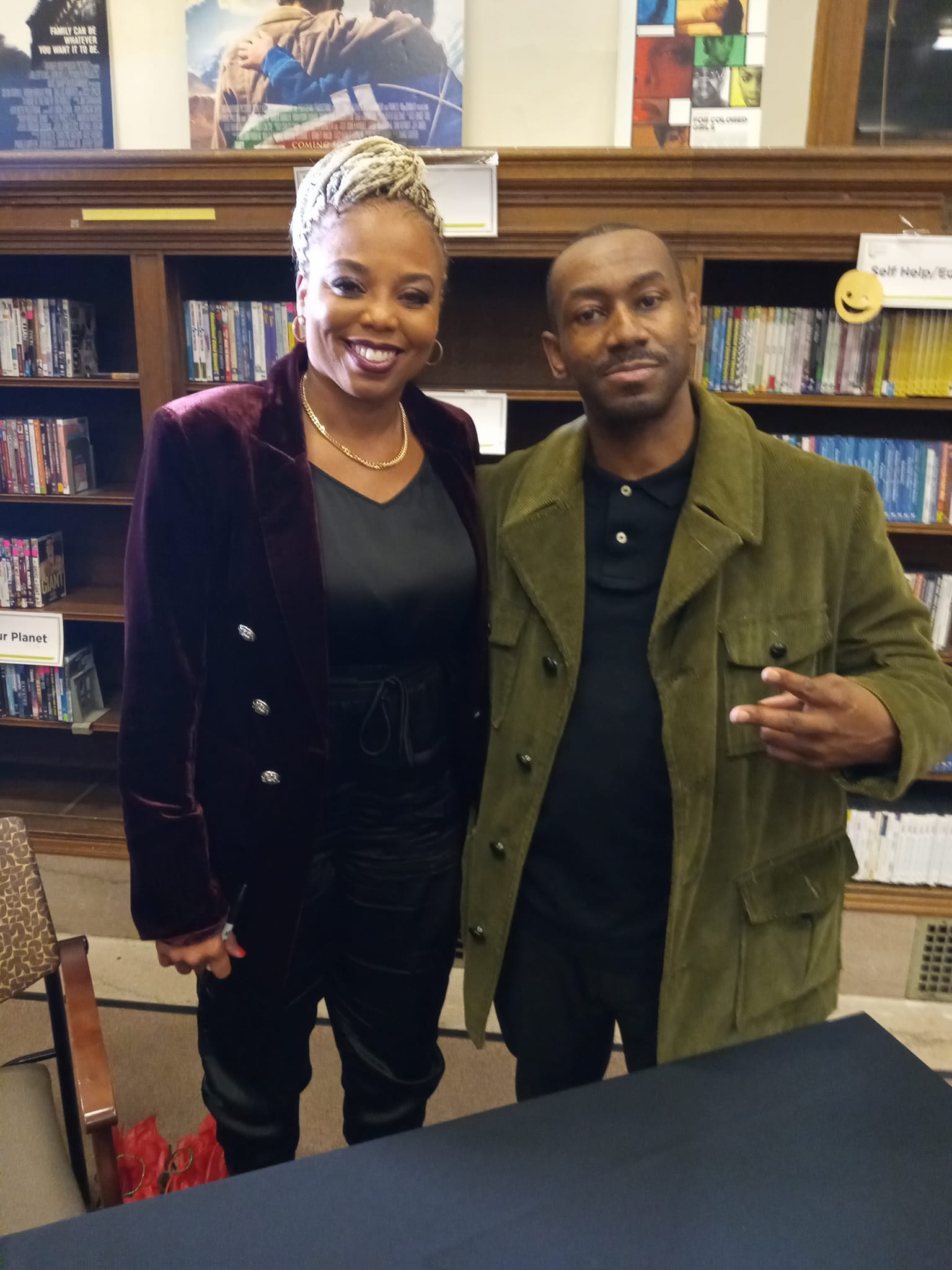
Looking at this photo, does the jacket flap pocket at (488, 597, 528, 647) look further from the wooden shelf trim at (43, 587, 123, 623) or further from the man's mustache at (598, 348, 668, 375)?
the wooden shelf trim at (43, 587, 123, 623)

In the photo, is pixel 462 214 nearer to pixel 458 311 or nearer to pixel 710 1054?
pixel 458 311

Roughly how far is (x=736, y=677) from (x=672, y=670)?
0.28 ft

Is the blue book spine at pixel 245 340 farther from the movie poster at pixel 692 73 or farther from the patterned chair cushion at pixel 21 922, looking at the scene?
the patterned chair cushion at pixel 21 922

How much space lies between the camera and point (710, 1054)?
2.68ft

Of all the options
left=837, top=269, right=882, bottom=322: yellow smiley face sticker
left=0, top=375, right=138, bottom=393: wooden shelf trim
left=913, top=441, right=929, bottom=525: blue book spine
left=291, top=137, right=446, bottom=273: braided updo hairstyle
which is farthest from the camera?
A: left=0, top=375, right=138, bottom=393: wooden shelf trim

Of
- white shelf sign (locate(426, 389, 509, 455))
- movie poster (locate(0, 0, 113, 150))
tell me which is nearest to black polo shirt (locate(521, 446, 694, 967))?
white shelf sign (locate(426, 389, 509, 455))

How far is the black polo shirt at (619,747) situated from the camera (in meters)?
1.06

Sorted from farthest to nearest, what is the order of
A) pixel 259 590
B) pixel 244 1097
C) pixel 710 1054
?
1. pixel 244 1097
2. pixel 259 590
3. pixel 710 1054

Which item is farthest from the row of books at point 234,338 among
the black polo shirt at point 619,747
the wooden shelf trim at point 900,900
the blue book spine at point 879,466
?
the wooden shelf trim at point 900,900

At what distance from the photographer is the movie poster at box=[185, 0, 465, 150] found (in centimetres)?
194

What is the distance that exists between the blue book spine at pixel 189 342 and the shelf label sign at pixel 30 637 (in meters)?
0.70

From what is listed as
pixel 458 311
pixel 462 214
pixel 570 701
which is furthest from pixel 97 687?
pixel 570 701

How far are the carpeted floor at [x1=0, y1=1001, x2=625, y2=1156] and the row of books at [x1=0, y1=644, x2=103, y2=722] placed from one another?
736 millimetres

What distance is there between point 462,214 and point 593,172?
283mm
